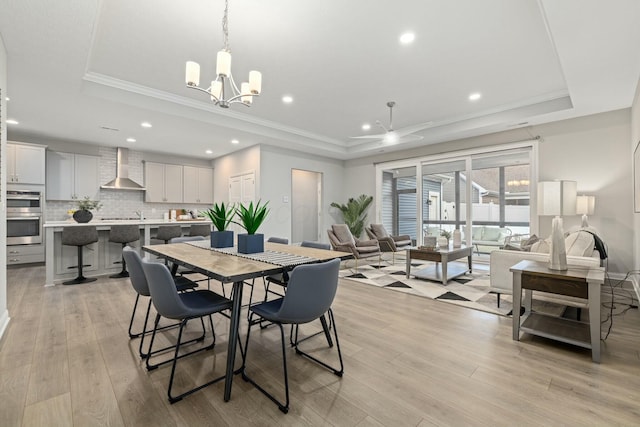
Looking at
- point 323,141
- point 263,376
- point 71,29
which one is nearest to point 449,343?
point 263,376

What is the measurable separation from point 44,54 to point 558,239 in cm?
499

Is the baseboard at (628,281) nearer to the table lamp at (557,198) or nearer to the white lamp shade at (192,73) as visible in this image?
the table lamp at (557,198)

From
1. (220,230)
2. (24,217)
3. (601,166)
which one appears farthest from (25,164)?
(601,166)

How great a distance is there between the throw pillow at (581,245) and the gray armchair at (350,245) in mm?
2792

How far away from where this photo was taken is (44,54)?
108 inches

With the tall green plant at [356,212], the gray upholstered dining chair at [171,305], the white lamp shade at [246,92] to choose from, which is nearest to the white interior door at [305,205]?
the tall green plant at [356,212]

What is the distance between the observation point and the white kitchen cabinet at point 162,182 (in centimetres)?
717

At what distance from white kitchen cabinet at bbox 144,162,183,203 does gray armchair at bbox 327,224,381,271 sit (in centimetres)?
465

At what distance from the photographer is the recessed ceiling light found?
2.79 meters

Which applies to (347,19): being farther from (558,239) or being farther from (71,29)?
(558,239)

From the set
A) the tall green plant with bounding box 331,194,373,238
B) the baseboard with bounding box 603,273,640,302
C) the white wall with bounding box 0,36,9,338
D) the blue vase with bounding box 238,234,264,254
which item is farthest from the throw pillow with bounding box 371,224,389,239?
the white wall with bounding box 0,36,9,338

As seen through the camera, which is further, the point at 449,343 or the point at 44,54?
the point at 44,54

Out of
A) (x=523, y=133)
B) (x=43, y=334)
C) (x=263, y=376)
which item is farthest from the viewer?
(x=523, y=133)

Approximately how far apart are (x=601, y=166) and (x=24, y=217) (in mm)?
10129
